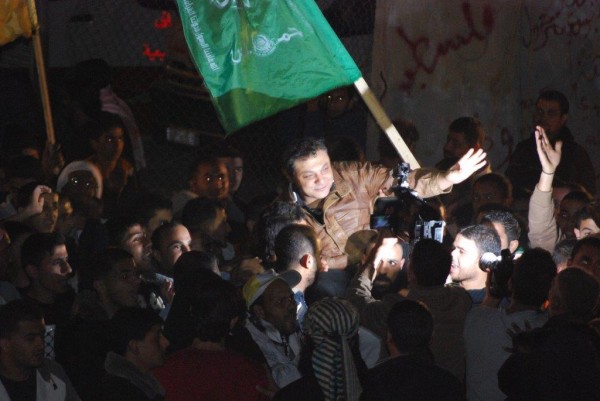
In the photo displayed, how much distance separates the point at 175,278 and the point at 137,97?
6939mm

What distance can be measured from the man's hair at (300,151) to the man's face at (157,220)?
40.8 inches

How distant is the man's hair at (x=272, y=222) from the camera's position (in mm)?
7773

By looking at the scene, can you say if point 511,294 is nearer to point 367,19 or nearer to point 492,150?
point 492,150

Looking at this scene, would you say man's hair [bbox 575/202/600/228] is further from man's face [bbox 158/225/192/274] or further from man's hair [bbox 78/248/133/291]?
man's hair [bbox 78/248/133/291]

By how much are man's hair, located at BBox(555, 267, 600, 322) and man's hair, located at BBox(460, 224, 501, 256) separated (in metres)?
0.99

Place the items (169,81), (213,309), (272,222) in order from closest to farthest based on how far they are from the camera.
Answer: (213,309), (272,222), (169,81)

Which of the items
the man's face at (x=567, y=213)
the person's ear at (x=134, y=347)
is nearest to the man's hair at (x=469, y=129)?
the man's face at (x=567, y=213)

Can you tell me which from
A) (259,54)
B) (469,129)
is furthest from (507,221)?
(259,54)

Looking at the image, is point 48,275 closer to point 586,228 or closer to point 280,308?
point 280,308

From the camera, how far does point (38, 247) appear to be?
25.2 ft

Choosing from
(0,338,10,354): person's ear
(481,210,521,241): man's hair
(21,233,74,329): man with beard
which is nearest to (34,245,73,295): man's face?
(21,233,74,329): man with beard

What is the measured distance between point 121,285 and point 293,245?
995 mm

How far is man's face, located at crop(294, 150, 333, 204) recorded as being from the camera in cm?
813

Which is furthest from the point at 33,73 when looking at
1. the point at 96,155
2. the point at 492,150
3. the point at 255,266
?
the point at 255,266
